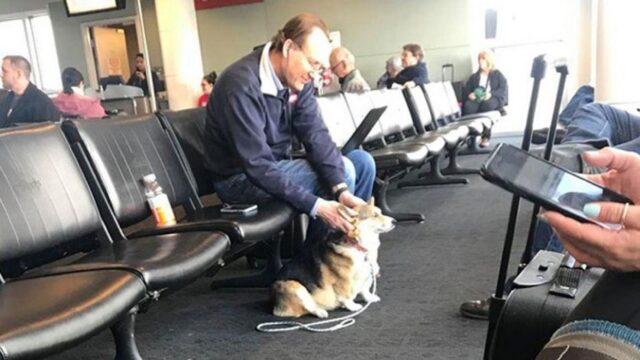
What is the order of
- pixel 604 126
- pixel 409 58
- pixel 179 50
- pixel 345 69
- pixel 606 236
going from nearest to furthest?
1. pixel 606 236
2. pixel 604 126
3. pixel 345 69
4. pixel 409 58
5. pixel 179 50

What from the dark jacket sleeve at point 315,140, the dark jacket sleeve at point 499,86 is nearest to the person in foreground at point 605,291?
the dark jacket sleeve at point 315,140

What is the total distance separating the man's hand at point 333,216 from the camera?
2.42m

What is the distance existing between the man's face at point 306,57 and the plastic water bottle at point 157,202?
2.47 ft

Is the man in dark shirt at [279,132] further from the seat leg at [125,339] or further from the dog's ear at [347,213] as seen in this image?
the seat leg at [125,339]

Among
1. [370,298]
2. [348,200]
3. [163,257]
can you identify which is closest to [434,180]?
[348,200]

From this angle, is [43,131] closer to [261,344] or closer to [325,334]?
[261,344]

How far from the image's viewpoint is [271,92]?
8.71ft

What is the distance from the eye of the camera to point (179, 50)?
8.81 metres

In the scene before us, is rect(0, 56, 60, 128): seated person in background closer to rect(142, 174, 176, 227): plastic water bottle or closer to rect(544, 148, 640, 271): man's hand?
rect(142, 174, 176, 227): plastic water bottle

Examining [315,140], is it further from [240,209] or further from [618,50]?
[618,50]

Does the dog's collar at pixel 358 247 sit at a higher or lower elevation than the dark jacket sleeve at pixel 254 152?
lower

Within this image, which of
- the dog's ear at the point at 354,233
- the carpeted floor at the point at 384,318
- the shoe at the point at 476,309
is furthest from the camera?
the dog's ear at the point at 354,233

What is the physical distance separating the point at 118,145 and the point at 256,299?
3.03 feet

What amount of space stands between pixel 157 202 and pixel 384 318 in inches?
40.0
